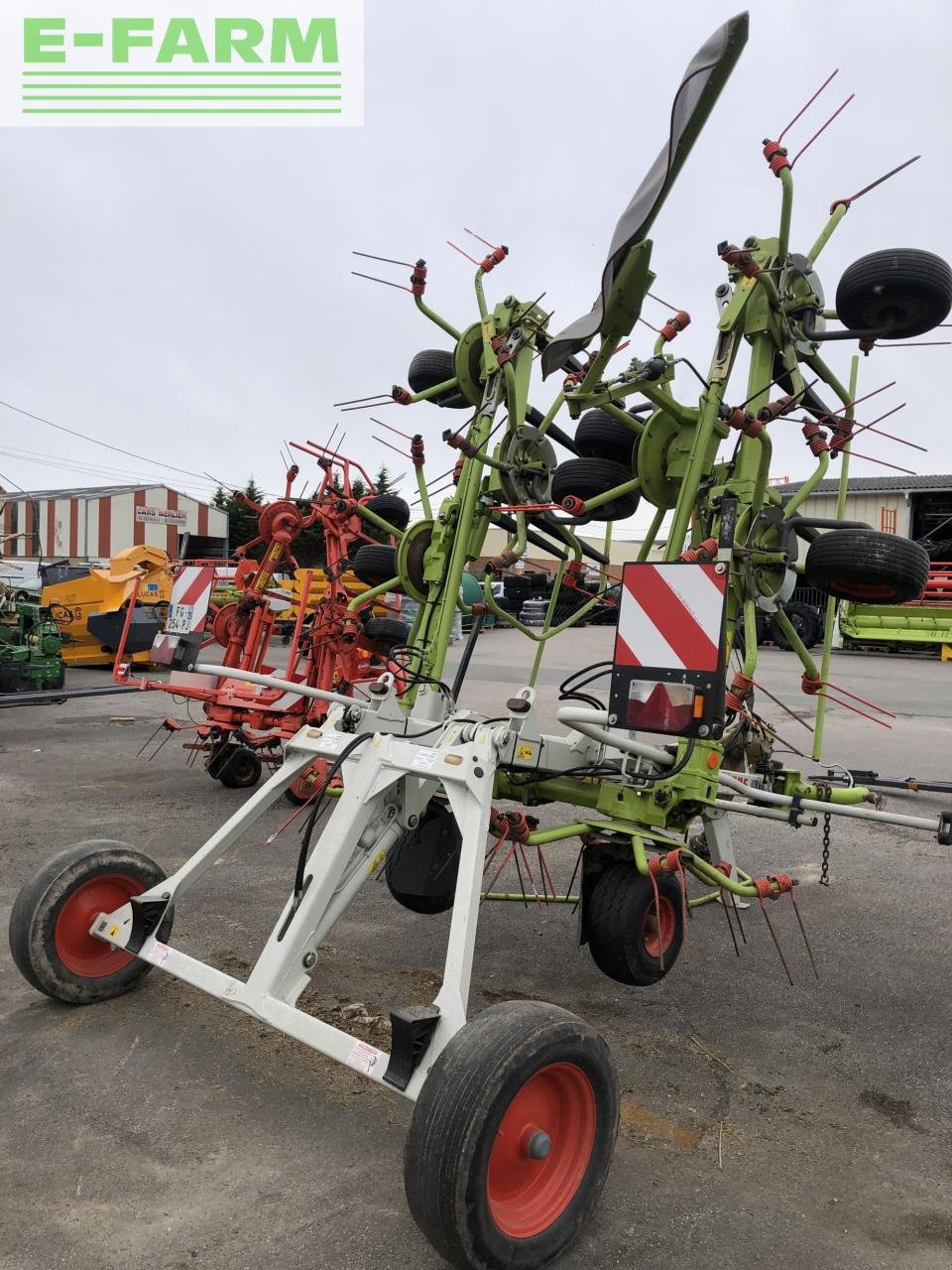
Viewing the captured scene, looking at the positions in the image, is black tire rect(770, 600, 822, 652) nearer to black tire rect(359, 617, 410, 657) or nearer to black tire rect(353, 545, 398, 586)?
black tire rect(353, 545, 398, 586)

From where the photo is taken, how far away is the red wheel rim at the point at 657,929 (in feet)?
11.6

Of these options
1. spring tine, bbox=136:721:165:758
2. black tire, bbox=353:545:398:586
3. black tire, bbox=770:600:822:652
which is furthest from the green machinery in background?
black tire, bbox=770:600:822:652

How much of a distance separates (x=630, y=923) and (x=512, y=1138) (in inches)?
45.8

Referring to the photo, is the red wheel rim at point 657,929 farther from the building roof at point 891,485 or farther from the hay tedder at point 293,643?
the building roof at point 891,485

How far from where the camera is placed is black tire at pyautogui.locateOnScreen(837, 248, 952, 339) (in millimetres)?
3904

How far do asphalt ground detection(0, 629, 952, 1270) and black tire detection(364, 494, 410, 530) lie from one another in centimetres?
242

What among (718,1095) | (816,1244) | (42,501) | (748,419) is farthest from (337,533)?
(42,501)

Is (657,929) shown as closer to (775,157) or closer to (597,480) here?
(597,480)

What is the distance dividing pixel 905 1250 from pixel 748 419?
2.96 m

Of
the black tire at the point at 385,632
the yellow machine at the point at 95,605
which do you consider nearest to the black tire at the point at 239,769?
the black tire at the point at 385,632

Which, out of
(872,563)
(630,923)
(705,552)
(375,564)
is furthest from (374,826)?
(375,564)

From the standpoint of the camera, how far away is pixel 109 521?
2956 centimetres

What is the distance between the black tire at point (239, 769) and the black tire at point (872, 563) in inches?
193

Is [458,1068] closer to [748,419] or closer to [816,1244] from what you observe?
[816,1244]
